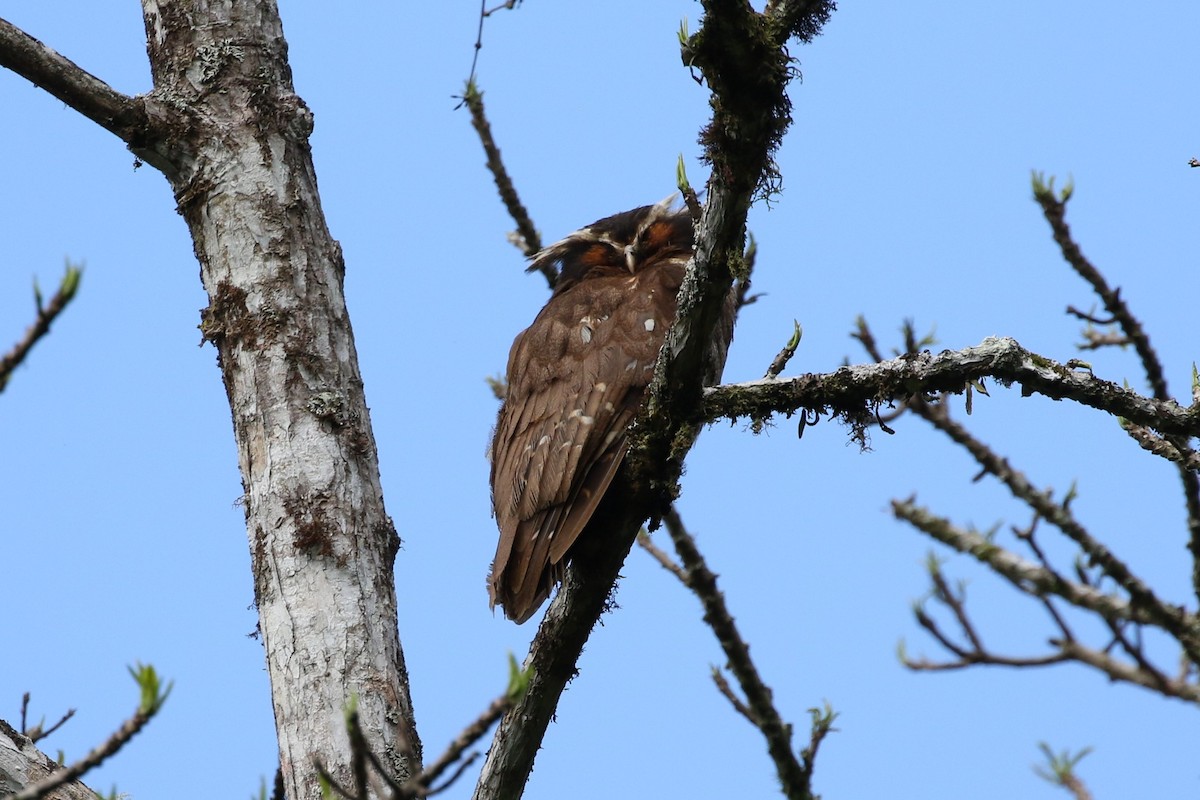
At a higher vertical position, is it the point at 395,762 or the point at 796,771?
the point at 796,771

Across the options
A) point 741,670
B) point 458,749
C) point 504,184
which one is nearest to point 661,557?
point 741,670

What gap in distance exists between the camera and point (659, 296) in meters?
5.79

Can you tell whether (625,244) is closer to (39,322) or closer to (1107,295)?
(1107,295)

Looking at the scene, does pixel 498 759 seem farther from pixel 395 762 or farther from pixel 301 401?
pixel 301 401

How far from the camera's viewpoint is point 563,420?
518 centimetres

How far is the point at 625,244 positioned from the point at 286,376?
2461 millimetres

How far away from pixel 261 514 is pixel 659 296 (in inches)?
87.4

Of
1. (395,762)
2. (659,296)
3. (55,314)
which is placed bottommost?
(55,314)

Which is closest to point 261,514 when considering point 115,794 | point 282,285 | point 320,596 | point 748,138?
point 320,596

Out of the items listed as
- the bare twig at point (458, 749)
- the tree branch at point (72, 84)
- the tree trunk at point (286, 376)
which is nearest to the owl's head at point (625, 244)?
the tree trunk at point (286, 376)

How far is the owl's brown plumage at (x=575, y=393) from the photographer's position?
4.75 metres

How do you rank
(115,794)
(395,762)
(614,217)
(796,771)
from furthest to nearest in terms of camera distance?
(614,217)
(796,771)
(395,762)
(115,794)

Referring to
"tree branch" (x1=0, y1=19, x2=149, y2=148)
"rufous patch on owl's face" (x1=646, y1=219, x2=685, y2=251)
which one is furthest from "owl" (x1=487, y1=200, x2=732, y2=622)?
"tree branch" (x1=0, y1=19, x2=149, y2=148)

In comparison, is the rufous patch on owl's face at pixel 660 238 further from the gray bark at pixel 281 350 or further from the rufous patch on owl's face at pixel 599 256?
the gray bark at pixel 281 350
